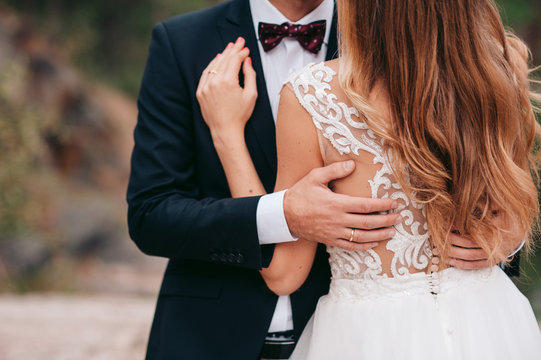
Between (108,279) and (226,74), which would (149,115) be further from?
(108,279)

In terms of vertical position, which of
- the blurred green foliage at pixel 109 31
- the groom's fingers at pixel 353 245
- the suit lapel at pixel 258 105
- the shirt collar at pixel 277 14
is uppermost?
the shirt collar at pixel 277 14

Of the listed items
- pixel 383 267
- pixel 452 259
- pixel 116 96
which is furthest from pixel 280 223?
pixel 116 96

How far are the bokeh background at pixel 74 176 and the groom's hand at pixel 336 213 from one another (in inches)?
107

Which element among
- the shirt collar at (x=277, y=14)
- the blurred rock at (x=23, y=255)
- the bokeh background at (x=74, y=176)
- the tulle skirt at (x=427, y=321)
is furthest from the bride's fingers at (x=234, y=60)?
the blurred rock at (x=23, y=255)

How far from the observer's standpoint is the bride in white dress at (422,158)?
4.65 feet

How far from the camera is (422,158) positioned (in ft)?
4.65

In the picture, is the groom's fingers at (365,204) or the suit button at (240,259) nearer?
the groom's fingers at (365,204)

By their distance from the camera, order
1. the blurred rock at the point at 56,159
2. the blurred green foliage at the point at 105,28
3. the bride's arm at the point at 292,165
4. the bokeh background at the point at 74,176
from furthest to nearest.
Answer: the blurred green foliage at the point at 105,28 → the blurred rock at the point at 56,159 → the bokeh background at the point at 74,176 → the bride's arm at the point at 292,165

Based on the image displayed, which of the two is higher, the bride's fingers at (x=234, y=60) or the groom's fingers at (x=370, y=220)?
the bride's fingers at (x=234, y=60)

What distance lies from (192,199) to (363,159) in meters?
0.55

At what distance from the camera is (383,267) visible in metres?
1.55

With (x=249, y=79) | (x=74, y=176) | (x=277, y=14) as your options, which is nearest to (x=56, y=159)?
(x=74, y=176)

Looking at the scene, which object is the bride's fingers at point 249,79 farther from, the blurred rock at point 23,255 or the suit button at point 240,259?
the blurred rock at point 23,255

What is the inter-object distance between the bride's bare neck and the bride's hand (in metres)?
0.28
